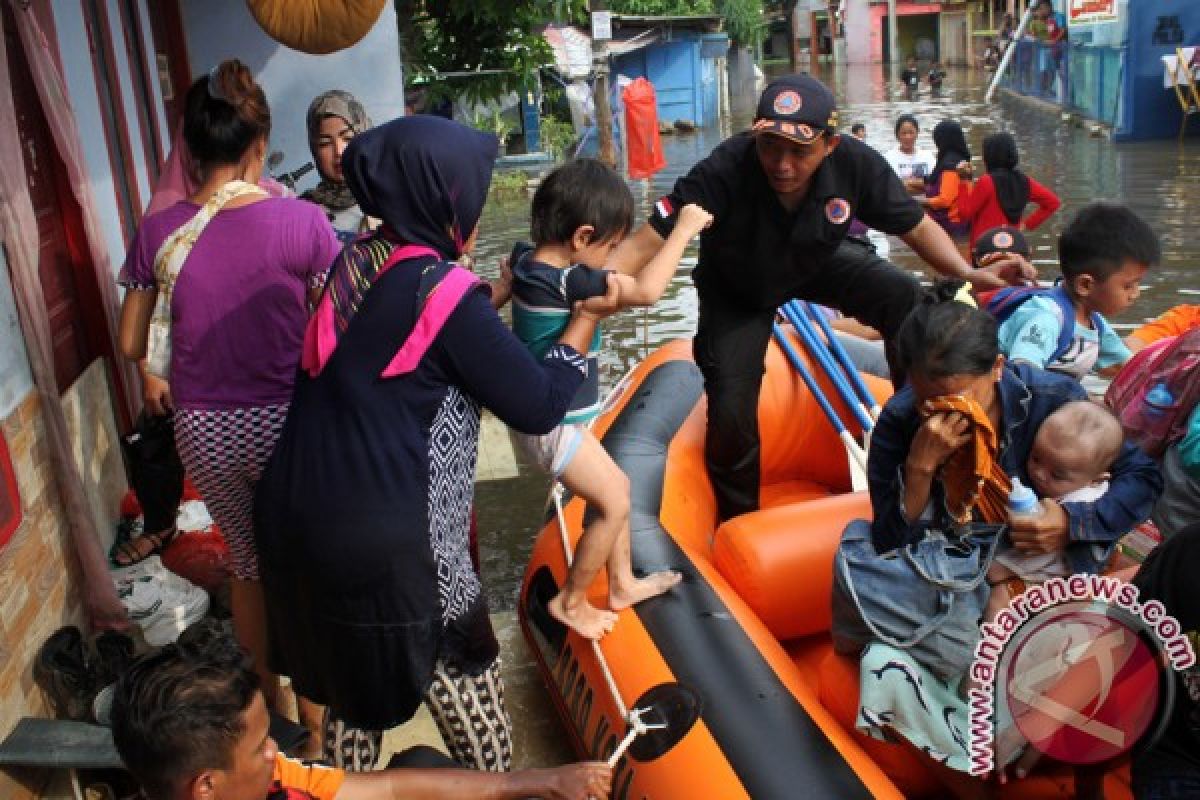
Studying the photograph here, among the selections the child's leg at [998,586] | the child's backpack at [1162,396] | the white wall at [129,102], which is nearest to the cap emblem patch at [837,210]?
the child's backpack at [1162,396]

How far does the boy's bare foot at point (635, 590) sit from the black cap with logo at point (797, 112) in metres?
1.31

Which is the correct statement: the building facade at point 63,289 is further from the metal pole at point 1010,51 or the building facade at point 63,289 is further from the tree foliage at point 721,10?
the metal pole at point 1010,51

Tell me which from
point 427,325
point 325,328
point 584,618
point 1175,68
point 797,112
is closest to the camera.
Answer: point 427,325

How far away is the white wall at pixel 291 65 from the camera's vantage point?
19.1 feet

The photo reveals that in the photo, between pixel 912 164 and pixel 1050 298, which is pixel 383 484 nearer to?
pixel 1050 298

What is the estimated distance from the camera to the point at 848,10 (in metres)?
47.1

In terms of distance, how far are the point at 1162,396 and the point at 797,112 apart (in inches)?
48.7

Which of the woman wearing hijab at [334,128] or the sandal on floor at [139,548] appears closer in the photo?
the sandal on floor at [139,548]

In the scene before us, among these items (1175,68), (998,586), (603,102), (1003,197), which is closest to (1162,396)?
(998,586)

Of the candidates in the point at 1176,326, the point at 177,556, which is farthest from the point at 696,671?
the point at 1176,326

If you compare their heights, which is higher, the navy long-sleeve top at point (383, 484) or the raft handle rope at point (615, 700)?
the navy long-sleeve top at point (383, 484)

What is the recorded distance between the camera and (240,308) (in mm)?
2723

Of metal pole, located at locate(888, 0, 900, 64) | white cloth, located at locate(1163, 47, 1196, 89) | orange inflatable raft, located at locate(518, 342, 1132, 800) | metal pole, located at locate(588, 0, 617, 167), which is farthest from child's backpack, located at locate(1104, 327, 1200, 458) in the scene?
metal pole, located at locate(888, 0, 900, 64)

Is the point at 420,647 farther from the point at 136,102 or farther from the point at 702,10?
the point at 702,10
